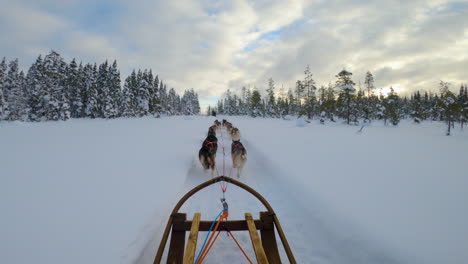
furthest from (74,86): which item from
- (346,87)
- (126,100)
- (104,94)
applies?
(346,87)

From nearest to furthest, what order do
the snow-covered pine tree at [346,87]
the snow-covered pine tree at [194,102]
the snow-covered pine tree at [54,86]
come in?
the snow-covered pine tree at [54,86], the snow-covered pine tree at [346,87], the snow-covered pine tree at [194,102]

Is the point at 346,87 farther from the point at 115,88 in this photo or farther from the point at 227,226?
the point at 115,88

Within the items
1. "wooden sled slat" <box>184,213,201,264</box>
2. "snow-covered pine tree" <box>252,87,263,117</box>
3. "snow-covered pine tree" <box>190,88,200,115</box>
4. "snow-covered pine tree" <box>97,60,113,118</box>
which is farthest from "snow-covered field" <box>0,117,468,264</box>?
"snow-covered pine tree" <box>190,88,200,115</box>

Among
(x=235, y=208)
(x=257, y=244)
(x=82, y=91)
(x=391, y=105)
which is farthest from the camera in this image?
→ (x=391, y=105)

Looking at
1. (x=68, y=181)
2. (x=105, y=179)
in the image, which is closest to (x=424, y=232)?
(x=105, y=179)

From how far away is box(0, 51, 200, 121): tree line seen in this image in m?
25.8

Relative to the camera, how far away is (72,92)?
34.1 meters

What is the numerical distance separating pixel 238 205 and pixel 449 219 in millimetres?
3120

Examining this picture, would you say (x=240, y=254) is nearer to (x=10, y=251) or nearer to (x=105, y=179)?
(x=10, y=251)

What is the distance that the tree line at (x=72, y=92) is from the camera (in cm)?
2581

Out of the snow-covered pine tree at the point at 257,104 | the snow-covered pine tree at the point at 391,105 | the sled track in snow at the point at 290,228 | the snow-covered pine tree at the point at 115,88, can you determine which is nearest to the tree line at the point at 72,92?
the snow-covered pine tree at the point at 115,88

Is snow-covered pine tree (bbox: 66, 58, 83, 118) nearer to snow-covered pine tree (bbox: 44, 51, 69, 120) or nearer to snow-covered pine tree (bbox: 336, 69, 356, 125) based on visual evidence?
snow-covered pine tree (bbox: 44, 51, 69, 120)

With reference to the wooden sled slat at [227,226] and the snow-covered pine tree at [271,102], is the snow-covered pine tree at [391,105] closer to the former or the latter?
the snow-covered pine tree at [271,102]

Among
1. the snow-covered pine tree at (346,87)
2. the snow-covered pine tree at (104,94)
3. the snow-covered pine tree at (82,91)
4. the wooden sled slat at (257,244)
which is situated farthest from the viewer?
the snow-covered pine tree at (82,91)
